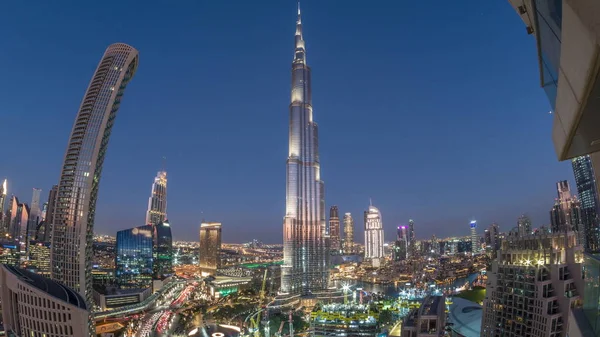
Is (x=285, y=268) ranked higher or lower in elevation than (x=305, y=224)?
lower

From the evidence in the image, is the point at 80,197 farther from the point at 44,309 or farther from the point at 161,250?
the point at 161,250

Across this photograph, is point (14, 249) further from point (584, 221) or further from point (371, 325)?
point (584, 221)

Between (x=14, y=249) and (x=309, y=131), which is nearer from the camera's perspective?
(x=14, y=249)

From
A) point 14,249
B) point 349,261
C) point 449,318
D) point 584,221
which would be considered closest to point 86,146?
point 449,318

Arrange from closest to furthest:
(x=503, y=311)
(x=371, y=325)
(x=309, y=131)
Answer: (x=503, y=311), (x=371, y=325), (x=309, y=131)

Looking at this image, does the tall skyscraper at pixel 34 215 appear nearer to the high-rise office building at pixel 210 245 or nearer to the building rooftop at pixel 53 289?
the high-rise office building at pixel 210 245

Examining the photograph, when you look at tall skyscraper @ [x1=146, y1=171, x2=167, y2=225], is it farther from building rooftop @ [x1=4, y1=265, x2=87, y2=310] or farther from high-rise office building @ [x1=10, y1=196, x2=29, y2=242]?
building rooftop @ [x1=4, y1=265, x2=87, y2=310]

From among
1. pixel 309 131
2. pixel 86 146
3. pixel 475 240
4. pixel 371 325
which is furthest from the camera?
pixel 475 240
